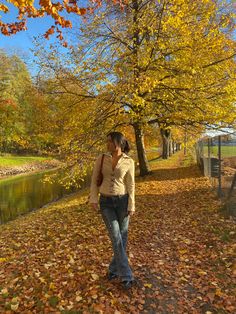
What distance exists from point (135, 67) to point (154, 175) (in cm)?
707

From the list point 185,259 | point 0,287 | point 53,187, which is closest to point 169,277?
point 185,259

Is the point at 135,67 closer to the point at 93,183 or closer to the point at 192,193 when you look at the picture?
the point at 192,193

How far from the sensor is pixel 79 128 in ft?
42.3

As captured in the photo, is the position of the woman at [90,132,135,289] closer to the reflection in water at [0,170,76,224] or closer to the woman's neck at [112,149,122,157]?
the woman's neck at [112,149,122,157]

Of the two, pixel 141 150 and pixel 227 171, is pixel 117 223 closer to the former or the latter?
pixel 227 171

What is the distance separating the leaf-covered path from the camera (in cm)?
438

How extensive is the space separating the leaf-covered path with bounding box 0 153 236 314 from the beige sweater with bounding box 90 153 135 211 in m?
1.31

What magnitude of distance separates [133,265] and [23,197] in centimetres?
1585

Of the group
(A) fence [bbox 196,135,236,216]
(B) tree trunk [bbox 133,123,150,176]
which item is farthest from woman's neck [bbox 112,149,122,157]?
(B) tree trunk [bbox 133,123,150,176]

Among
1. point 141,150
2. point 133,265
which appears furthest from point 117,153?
point 141,150

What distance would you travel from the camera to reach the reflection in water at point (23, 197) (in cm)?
1613

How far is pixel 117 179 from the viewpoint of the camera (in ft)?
15.4

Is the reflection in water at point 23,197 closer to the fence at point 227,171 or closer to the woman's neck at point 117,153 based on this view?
the fence at point 227,171

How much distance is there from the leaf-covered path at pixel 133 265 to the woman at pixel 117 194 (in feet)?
1.40
